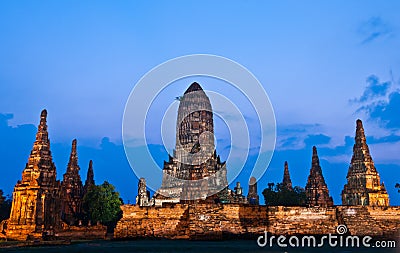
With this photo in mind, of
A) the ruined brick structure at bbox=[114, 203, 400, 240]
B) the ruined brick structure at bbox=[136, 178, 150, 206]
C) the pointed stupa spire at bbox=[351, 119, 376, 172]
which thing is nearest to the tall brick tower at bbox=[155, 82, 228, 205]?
the ruined brick structure at bbox=[136, 178, 150, 206]

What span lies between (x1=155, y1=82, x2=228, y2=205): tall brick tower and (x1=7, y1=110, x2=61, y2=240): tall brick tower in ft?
46.8

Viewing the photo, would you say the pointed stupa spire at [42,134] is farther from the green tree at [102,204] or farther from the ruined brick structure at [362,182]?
the ruined brick structure at [362,182]

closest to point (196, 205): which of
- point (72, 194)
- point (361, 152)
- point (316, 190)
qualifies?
point (72, 194)

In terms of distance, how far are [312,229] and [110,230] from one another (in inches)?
961

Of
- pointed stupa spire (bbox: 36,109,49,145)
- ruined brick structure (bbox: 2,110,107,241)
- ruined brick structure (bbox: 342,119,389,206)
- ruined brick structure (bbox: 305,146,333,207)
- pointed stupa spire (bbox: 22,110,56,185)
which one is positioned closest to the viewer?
ruined brick structure (bbox: 2,110,107,241)

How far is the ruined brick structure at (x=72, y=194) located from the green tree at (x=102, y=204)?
166cm

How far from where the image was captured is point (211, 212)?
20.1 meters

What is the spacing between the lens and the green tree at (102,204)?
39.9 meters

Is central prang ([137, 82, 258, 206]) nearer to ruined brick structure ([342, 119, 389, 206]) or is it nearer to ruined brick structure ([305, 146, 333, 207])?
ruined brick structure ([305, 146, 333, 207])

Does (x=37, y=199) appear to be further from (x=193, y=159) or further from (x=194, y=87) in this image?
(x=194, y=87)

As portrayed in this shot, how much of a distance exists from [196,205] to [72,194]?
2625 cm

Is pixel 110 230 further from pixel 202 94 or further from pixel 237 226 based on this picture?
pixel 202 94

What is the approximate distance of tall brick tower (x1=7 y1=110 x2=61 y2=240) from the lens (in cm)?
3006

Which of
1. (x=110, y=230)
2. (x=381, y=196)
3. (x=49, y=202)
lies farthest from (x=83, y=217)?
(x=381, y=196)
